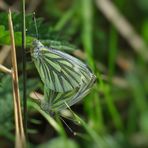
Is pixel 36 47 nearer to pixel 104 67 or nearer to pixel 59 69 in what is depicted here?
pixel 59 69

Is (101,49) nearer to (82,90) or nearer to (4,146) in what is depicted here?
(4,146)

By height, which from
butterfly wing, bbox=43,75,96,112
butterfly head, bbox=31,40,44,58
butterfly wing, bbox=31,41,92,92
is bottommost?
butterfly wing, bbox=43,75,96,112

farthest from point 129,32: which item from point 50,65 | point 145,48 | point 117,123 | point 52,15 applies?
point 50,65

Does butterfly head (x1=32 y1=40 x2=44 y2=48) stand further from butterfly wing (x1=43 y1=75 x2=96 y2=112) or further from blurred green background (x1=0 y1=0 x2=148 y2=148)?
blurred green background (x1=0 y1=0 x2=148 y2=148)

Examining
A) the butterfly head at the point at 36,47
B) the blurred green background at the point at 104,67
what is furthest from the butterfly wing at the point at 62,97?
the blurred green background at the point at 104,67

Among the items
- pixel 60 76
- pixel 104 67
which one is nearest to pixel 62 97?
pixel 60 76

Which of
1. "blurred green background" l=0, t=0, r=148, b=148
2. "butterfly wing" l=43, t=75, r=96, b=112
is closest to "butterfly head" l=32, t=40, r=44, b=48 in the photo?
"butterfly wing" l=43, t=75, r=96, b=112
